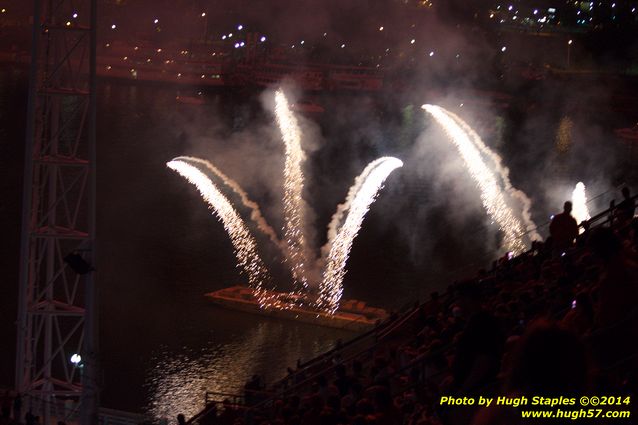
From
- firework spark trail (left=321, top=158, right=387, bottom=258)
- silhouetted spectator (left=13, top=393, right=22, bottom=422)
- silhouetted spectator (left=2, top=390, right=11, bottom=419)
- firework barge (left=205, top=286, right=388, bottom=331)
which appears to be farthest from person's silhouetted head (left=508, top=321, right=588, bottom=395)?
firework spark trail (left=321, top=158, right=387, bottom=258)

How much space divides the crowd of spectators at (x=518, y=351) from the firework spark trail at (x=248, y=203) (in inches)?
916

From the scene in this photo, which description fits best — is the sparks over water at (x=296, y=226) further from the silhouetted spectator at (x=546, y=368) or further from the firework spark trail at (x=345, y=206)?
the silhouetted spectator at (x=546, y=368)

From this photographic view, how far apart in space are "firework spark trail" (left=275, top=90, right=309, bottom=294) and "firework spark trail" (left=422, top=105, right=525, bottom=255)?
262 inches

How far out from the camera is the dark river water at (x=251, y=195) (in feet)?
68.6

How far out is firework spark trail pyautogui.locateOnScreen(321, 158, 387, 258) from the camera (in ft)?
102

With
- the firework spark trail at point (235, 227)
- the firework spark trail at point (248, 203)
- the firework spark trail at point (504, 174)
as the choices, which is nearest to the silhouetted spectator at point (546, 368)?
the firework spark trail at point (235, 227)

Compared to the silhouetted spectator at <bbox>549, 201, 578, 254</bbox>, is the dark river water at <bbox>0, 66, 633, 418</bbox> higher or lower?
higher

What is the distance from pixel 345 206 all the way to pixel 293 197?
2.52m

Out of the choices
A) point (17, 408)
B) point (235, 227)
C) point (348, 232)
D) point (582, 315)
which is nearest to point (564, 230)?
point (582, 315)

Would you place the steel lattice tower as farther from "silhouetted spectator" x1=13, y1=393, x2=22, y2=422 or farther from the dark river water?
the dark river water

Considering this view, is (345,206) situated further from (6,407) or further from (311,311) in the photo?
(6,407)

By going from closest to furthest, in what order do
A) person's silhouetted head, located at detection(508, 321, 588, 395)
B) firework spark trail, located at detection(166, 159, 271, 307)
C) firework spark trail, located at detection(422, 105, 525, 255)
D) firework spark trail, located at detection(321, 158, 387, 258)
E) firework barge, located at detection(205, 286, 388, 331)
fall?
1. person's silhouetted head, located at detection(508, 321, 588, 395)
2. firework barge, located at detection(205, 286, 388, 331)
3. firework spark trail, located at detection(166, 159, 271, 307)
4. firework spark trail, located at detection(422, 105, 525, 255)
5. firework spark trail, located at detection(321, 158, 387, 258)

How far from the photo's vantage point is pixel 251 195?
37.1 m

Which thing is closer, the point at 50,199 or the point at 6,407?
the point at 6,407
